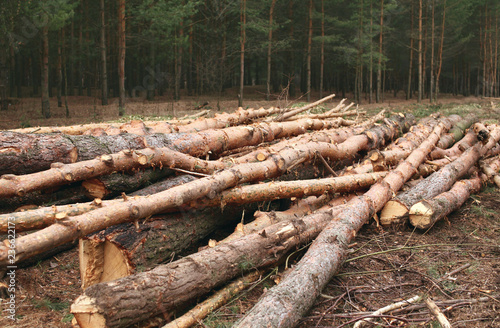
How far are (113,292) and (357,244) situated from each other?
3.24 metres

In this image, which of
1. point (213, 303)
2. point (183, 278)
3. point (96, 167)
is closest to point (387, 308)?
point (213, 303)

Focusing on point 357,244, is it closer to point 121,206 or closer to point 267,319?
point 267,319

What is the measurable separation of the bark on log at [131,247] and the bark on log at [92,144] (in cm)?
136

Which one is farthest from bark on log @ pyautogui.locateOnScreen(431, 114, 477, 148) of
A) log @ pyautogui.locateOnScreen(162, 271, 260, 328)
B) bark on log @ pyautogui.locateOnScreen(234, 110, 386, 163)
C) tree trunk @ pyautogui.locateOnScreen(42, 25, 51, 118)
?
tree trunk @ pyautogui.locateOnScreen(42, 25, 51, 118)

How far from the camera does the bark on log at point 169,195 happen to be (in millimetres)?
3166

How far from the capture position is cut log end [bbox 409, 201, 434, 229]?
205 inches

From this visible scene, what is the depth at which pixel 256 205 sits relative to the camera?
5523 mm

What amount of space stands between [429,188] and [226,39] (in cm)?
2543

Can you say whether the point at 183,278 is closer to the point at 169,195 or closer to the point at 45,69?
the point at 169,195

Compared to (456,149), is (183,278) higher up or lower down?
lower down

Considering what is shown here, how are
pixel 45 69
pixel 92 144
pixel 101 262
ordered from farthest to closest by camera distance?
1. pixel 45 69
2. pixel 92 144
3. pixel 101 262

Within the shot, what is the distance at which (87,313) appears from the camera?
2.84 metres

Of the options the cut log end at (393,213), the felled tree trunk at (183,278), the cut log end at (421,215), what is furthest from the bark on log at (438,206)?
the felled tree trunk at (183,278)

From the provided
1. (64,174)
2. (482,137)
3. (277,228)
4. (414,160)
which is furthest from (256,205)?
(482,137)
